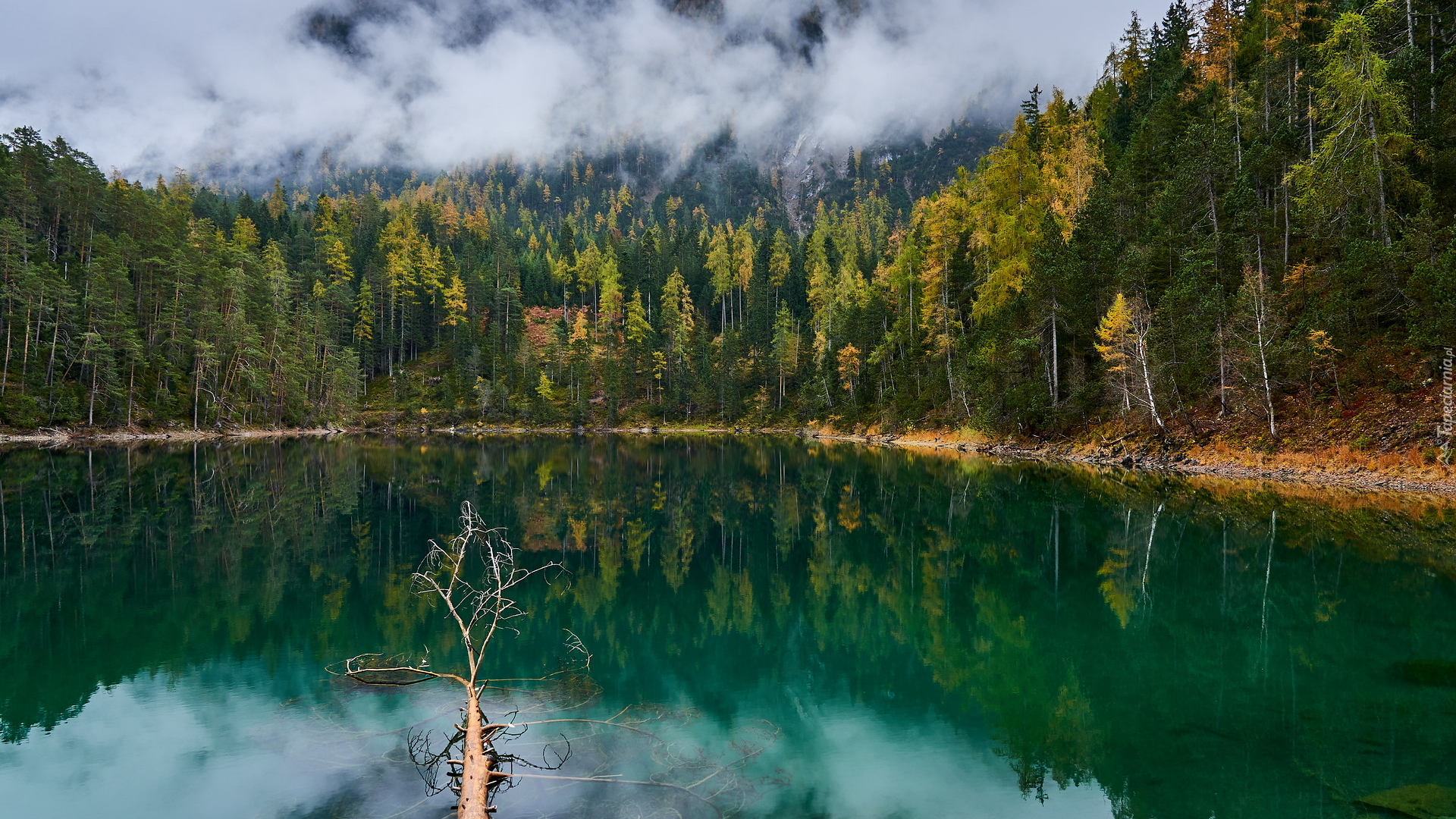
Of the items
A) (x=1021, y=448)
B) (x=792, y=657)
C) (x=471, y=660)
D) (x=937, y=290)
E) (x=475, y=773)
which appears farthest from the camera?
(x=937, y=290)

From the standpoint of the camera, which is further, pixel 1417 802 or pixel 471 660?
pixel 471 660

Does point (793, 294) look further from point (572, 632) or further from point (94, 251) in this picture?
point (572, 632)

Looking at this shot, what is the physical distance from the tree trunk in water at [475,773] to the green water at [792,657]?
413 millimetres

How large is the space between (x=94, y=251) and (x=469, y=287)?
138 feet

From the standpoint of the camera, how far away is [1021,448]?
42969mm

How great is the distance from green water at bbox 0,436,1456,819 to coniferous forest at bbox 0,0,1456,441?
12.0 meters

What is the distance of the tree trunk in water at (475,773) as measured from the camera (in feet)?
19.2

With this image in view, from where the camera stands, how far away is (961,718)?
8.65m

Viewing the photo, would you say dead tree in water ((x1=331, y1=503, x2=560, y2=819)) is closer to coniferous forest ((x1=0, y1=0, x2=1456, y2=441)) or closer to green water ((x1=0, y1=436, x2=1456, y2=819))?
green water ((x1=0, y1=436, x2=1456, y2=819))

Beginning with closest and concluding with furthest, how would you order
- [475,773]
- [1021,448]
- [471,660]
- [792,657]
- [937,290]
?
[475,773]
[471,660]
[792,657]
[1021,448]
[937,290]

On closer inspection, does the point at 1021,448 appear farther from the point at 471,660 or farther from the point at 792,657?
the point at 471,660

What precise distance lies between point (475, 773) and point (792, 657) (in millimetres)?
5826

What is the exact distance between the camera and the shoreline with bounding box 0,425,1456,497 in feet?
77.3

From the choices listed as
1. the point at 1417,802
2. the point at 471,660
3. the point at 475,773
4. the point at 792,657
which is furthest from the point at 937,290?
the point at 475,773
